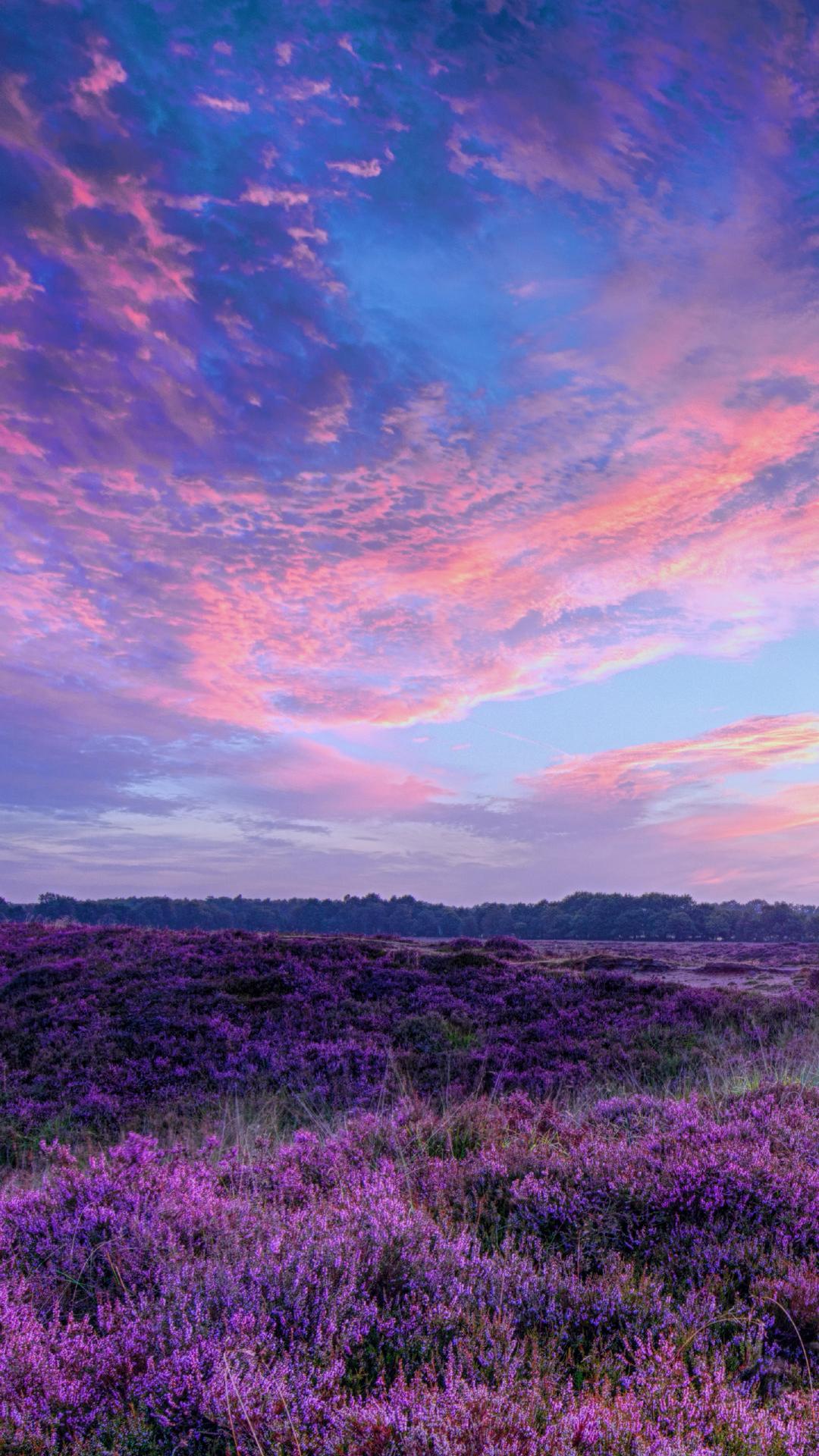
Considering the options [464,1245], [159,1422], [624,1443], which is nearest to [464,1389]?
[624,1443]

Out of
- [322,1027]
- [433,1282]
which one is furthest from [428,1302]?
[322,1027]

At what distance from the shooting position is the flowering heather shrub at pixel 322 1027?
12773mm

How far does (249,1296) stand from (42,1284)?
4.81 ft

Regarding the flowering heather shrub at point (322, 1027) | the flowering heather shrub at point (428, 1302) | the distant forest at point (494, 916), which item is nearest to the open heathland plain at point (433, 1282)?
the flowering heather shrub at point (428, 1302)

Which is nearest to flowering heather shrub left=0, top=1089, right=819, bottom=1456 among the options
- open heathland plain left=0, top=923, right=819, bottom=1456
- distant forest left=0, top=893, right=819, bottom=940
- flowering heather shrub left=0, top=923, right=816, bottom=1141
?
open heathland plain left=0, top=923, right=819, bottom=1456

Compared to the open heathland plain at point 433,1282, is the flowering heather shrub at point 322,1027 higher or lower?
lower

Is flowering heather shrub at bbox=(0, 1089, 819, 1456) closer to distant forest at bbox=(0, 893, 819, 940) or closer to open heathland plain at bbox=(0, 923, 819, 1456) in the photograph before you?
open heathland plain at bbox=(0, 923, 819, 1456)

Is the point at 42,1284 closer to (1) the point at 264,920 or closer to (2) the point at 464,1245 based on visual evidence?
(2) the point at 464,1245

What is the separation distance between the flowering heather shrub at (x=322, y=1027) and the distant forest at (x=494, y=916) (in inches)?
1465

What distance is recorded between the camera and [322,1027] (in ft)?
52.2

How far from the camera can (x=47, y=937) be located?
81.0ft

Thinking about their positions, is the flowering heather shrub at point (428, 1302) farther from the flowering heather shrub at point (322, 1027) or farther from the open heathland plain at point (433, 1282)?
the flowering heather shrub at point (322, 1027)

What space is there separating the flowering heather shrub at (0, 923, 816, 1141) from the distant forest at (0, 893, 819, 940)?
37206 mm

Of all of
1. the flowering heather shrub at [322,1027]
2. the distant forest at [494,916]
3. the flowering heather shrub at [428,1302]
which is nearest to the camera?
the flowering heather shrub at [428,1302]
